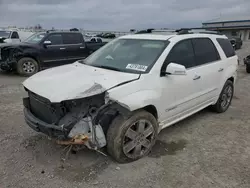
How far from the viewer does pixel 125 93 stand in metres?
3.11

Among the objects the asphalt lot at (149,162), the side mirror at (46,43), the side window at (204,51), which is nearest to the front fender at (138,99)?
the asphalt lot at (149,162)

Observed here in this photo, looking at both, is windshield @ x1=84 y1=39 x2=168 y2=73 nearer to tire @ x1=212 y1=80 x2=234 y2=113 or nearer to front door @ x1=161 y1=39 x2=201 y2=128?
front door @ x1=161 y1=39 x2=201 y2=128

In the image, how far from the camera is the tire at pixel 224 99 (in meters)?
5.22

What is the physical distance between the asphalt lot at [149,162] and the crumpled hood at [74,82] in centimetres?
102

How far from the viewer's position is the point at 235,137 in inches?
169

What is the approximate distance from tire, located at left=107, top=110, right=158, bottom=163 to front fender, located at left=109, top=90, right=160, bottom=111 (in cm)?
18

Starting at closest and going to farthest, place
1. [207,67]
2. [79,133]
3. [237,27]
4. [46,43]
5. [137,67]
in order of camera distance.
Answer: [79,133] → [137,67] → [207,67] → [46,43] → [237,27]

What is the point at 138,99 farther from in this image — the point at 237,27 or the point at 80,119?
the point at 237,27

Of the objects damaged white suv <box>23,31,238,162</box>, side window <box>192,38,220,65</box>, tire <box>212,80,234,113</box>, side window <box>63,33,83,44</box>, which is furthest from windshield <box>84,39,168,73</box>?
side window <box>63,33,83,44</box>

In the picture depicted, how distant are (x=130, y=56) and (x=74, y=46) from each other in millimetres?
7299

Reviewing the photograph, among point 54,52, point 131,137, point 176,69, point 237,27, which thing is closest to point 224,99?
point 176,69

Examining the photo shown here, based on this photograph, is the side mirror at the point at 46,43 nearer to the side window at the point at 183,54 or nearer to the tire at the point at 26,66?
the tire at the point at 26,66

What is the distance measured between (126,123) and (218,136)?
1.98 meters

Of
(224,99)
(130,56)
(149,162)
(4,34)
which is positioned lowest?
(149,162)
